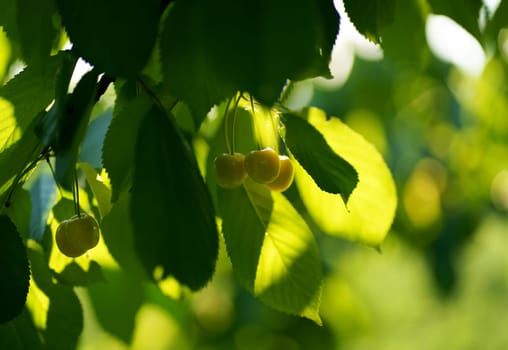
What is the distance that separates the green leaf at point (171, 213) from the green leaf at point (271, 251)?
195 millimetres

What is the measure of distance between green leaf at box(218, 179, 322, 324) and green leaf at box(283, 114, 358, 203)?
4.0 inches

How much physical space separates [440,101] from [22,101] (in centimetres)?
242

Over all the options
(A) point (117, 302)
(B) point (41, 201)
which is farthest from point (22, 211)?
(A) point (117, 302)

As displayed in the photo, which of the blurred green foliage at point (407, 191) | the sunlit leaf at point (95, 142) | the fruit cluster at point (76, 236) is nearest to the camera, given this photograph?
the fruit cluster at point (76, 236)

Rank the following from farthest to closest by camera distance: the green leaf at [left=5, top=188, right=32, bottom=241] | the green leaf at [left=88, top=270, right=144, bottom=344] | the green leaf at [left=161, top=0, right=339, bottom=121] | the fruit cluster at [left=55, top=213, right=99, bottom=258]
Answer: the green leaf at [left=88, top=270, right=144, bottom=344] < the green leaf at [left=5, top=188, right=32, bottom=241] < the fruit cluster at [left=55, top=213, right=99, bottom=258] < the green leaf at [left=161, top=0, right=339, bottom=121]

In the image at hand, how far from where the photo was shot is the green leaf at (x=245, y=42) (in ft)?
1.73

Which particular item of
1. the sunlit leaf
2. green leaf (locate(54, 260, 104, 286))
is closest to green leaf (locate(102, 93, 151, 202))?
green leaf (locate(54, 260, 104, 286))

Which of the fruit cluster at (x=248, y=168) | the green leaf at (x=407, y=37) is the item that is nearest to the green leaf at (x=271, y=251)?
the fruit cluster at (x=248, y=168)

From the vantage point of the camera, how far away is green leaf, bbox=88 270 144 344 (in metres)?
1.19

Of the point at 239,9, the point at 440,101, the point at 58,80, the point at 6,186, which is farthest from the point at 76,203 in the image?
the point at 440,101

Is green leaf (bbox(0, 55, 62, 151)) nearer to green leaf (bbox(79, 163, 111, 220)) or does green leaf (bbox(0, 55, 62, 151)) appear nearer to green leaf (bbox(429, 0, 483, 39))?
green leaf (bbox(79, 163, 111, 220))

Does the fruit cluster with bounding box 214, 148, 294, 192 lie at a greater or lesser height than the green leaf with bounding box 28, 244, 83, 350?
greater

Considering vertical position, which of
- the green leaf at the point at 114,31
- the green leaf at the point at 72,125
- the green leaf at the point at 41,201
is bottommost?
the green leaf at the point at 41,201

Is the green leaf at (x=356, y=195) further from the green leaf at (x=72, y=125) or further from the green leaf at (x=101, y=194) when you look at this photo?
the green leaf at (x=72, y=125)
